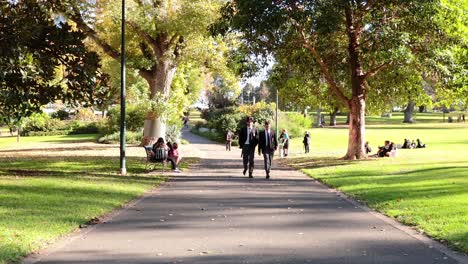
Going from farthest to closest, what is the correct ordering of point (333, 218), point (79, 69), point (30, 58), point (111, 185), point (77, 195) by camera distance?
point (79, 69)
point (30, 58)
point (111, 185)
point (77, 195)
point (333, 218)

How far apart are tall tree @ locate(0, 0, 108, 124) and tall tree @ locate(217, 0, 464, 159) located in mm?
6446

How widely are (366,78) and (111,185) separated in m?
15.1

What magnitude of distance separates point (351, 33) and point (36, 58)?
1327 centimetres

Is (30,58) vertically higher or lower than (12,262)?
higher

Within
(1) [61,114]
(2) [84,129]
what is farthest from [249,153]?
(1) [61,114]

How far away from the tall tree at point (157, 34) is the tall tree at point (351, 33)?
2824 millimetres

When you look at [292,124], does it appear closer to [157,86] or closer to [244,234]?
[157,86]

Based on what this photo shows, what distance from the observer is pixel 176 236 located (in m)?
8.54

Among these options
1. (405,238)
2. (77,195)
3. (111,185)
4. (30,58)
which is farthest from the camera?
(30,58)

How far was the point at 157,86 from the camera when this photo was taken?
3116 cm

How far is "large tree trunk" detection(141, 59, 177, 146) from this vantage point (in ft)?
100

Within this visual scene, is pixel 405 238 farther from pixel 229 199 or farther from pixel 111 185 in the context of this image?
pixel 111 185

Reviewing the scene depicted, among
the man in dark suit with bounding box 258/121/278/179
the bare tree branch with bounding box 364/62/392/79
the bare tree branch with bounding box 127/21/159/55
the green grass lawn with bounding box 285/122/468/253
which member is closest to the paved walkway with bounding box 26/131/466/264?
the green grass lawn with bounding box 285/122/468/253

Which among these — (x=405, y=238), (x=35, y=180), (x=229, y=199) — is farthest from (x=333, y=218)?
(x=35, y=180)
